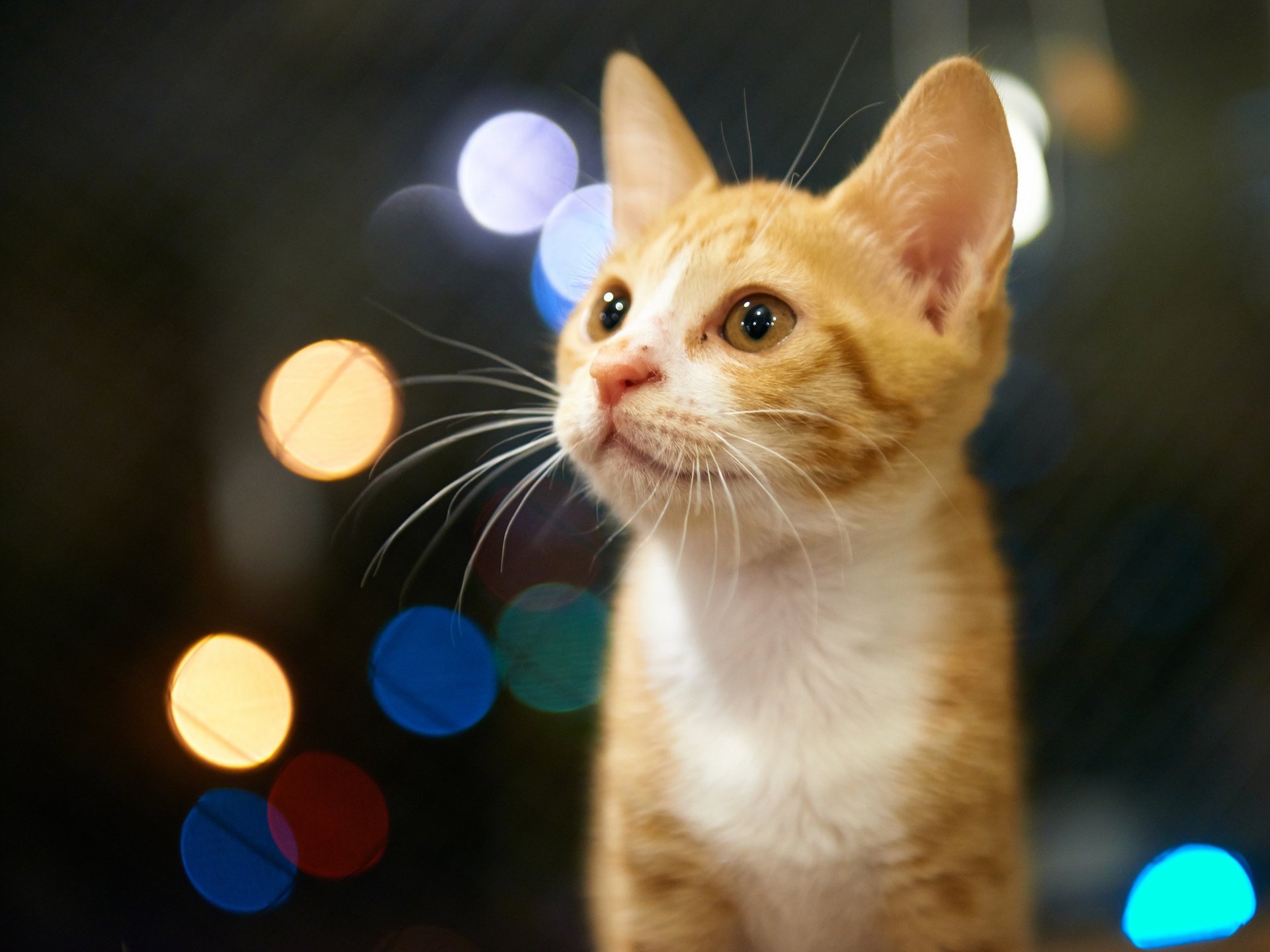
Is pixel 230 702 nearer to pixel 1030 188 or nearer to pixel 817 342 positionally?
pixel 817 342

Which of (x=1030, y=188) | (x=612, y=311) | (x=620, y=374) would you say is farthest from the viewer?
(x=1030, y=188)

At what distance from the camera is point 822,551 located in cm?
70

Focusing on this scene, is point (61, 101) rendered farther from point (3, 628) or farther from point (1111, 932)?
point (1111, 932)

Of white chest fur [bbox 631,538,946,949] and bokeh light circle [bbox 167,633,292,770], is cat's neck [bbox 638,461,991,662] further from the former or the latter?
bokeh light circle [bbox 167,633,292,770]

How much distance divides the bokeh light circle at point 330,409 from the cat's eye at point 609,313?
227 mm

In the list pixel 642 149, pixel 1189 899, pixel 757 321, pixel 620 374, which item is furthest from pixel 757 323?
pixel 1189 899

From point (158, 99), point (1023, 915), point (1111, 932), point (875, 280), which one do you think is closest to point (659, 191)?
point (875, 280)

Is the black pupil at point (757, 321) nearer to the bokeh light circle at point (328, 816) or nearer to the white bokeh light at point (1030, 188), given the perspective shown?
the white bokeh light at point (1030, 188)

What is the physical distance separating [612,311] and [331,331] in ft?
0.96

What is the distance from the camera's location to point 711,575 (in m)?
0.73

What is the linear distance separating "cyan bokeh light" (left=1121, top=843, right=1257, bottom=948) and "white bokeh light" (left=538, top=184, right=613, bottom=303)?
0.87 m

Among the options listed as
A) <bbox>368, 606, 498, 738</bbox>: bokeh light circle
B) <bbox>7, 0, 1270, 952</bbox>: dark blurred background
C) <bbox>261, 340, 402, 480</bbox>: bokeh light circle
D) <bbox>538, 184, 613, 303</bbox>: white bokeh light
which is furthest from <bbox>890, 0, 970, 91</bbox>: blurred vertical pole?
<bbox>368, 606, 498, 738</bbox>: bokeh light circle

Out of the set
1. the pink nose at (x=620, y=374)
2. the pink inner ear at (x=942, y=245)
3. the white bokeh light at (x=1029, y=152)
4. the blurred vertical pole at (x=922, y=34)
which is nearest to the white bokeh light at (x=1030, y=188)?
the white bokeh light at (x=1029, y=152)

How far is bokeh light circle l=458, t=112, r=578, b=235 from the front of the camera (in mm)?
869
